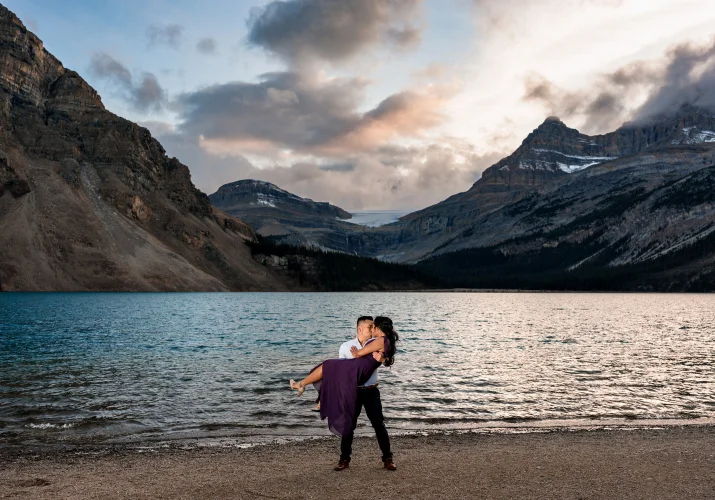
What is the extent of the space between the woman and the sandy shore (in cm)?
176

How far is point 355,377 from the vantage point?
15578mm

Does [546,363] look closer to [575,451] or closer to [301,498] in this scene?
[575,451]

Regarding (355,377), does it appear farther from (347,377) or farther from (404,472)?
(404,472)

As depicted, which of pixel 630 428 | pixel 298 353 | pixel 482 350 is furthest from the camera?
pixel 482 350

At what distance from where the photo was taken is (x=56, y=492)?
1455 centimetres

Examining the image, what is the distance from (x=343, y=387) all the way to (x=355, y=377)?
0.48 m

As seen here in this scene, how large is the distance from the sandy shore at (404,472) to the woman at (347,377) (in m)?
1.76

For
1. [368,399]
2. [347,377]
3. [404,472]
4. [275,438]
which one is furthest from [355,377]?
[275,438]

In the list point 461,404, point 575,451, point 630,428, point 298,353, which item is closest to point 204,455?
point 575,451

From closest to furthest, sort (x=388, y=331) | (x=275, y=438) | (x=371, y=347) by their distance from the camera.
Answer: (x=371, y=347) < (x=388, y=331) < (x=275, y=438)

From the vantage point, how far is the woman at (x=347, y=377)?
15.2 metres

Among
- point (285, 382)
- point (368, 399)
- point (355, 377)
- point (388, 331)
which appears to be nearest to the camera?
point (388, 331)

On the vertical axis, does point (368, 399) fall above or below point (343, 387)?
below

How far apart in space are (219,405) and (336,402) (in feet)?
49.2
